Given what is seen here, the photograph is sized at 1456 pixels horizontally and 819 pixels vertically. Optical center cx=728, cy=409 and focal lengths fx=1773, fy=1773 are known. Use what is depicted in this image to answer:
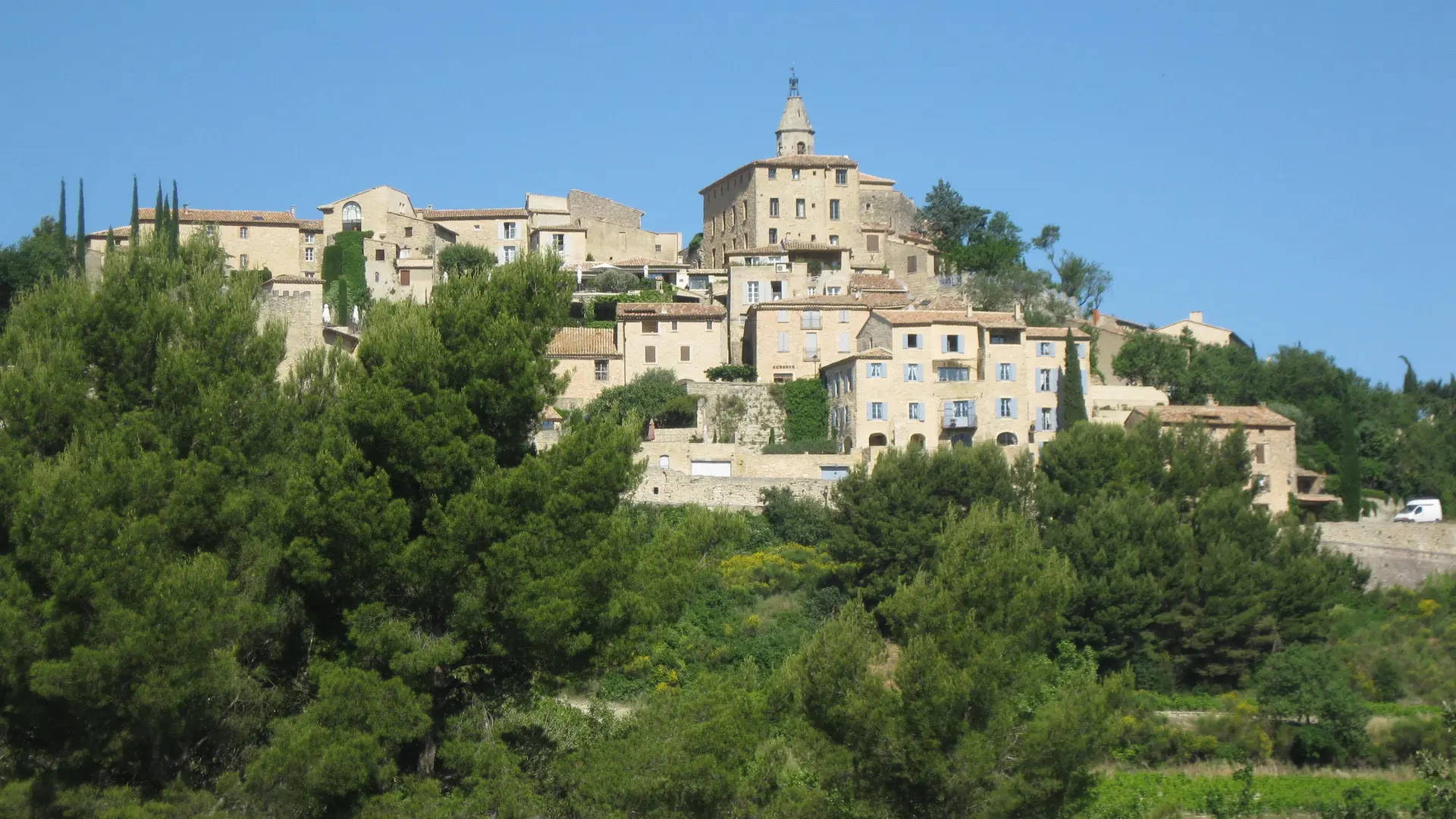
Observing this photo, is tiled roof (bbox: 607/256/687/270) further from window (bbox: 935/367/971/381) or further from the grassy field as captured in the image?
the grassy field

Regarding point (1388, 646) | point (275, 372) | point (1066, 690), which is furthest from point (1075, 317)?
point (275, 372)

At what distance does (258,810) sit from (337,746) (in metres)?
1.25

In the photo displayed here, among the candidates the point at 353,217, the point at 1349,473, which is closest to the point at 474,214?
the point at 353,217

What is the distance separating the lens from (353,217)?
68.6 m

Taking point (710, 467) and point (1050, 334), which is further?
point (1050, 334)

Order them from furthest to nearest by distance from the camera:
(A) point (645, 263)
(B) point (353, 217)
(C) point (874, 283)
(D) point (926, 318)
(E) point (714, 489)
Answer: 1. (B) point (353, 217)
2. (A) point (645, 263)
3. (C) point (874, 283)
4. (D) point (926, 318)
5. (E) point (714, 489)

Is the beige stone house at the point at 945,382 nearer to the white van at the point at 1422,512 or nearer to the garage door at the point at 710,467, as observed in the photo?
the garage door at the point at 710,467

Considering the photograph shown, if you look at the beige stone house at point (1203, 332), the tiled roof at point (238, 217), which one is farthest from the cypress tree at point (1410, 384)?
the tiled roof at point (238, 217)

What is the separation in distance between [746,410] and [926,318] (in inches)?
240

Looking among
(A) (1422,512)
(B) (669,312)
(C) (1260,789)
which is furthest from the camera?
(B) (669,312)

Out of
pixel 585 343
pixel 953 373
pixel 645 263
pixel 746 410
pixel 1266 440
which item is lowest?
pixel 1266 440

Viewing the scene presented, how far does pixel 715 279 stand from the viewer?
208 feet

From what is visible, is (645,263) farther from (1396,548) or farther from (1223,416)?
(1396,548)

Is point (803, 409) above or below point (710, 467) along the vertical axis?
above
